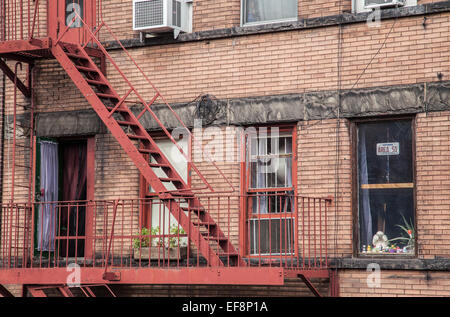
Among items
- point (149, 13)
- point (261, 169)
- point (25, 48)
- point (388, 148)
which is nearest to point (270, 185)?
point (261, 169)

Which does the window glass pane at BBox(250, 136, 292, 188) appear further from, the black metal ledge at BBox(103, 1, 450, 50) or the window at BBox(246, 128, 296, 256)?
the black metal ledge at BBox(103, 1, 450, 50)

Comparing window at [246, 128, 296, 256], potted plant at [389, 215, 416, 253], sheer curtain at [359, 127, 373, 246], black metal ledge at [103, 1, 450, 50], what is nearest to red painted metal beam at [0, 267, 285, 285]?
window at [246, 128, 296, 256]

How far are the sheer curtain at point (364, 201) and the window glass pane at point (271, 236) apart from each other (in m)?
1.06

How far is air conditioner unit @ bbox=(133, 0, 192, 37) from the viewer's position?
45.3ft

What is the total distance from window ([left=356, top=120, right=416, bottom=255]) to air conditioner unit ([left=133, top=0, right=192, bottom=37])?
351 centimetres

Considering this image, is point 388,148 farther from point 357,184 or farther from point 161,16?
point 161,16

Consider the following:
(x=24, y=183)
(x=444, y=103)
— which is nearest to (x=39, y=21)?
(x=24, y=183)

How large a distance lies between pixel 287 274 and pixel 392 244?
6.17 ft

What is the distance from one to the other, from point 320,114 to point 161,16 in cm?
309

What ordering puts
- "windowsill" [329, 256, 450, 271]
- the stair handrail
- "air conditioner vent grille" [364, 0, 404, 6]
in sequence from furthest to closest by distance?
the stair handrail < "air conditioner vent grille" [364, 0, 404, 6] < "windowsill" [329, 256, 450, 271]

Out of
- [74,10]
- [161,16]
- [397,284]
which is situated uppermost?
[74,10]

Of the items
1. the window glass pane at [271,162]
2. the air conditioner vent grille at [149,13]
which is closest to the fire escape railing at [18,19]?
the air conditioner vent grille at [149,13]

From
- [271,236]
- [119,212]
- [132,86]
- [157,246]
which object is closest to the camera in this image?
[271,236]

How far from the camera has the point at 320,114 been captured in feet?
42.4
